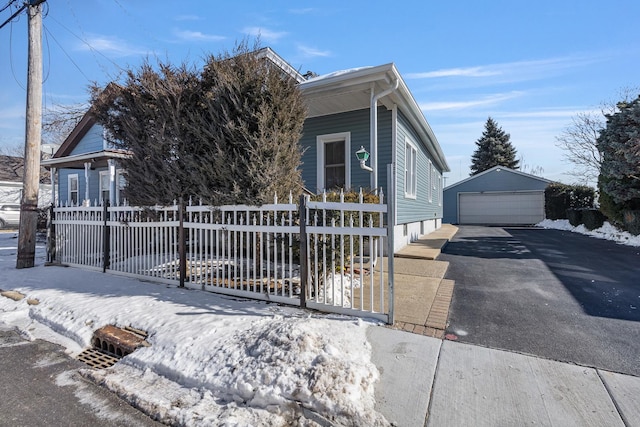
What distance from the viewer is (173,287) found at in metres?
5.02

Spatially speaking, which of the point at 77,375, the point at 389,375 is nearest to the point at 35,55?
the point at 77,375

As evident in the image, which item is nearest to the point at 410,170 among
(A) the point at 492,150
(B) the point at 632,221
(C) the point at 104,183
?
(B) the point at 632,221

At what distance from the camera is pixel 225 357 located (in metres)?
2.75

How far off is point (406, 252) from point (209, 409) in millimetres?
6124

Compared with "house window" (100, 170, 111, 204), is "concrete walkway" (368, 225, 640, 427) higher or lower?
lower

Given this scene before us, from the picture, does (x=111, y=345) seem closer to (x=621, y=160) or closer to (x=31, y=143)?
(x=31, y=143)

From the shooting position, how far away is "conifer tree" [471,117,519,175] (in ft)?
110

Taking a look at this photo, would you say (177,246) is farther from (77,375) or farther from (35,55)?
(35,55)

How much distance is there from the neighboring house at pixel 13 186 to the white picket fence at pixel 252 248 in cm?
1991

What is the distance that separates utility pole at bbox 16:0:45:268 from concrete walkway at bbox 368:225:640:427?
7695mm

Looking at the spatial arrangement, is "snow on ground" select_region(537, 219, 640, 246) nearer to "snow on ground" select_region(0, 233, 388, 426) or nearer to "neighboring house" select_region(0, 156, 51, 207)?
"snow on ground" select_region(0, 233, 388, 426)

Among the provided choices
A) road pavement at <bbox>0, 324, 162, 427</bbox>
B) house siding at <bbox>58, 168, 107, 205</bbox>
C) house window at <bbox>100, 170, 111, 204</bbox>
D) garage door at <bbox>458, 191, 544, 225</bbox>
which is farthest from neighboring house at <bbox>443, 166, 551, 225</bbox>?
road pavement at <bbox>0, 324, 162, 427</bbox>

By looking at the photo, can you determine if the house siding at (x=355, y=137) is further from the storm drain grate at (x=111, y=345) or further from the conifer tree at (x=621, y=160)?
the conifer tree at (x=621, y=160)

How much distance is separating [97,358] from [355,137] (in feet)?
22.3
